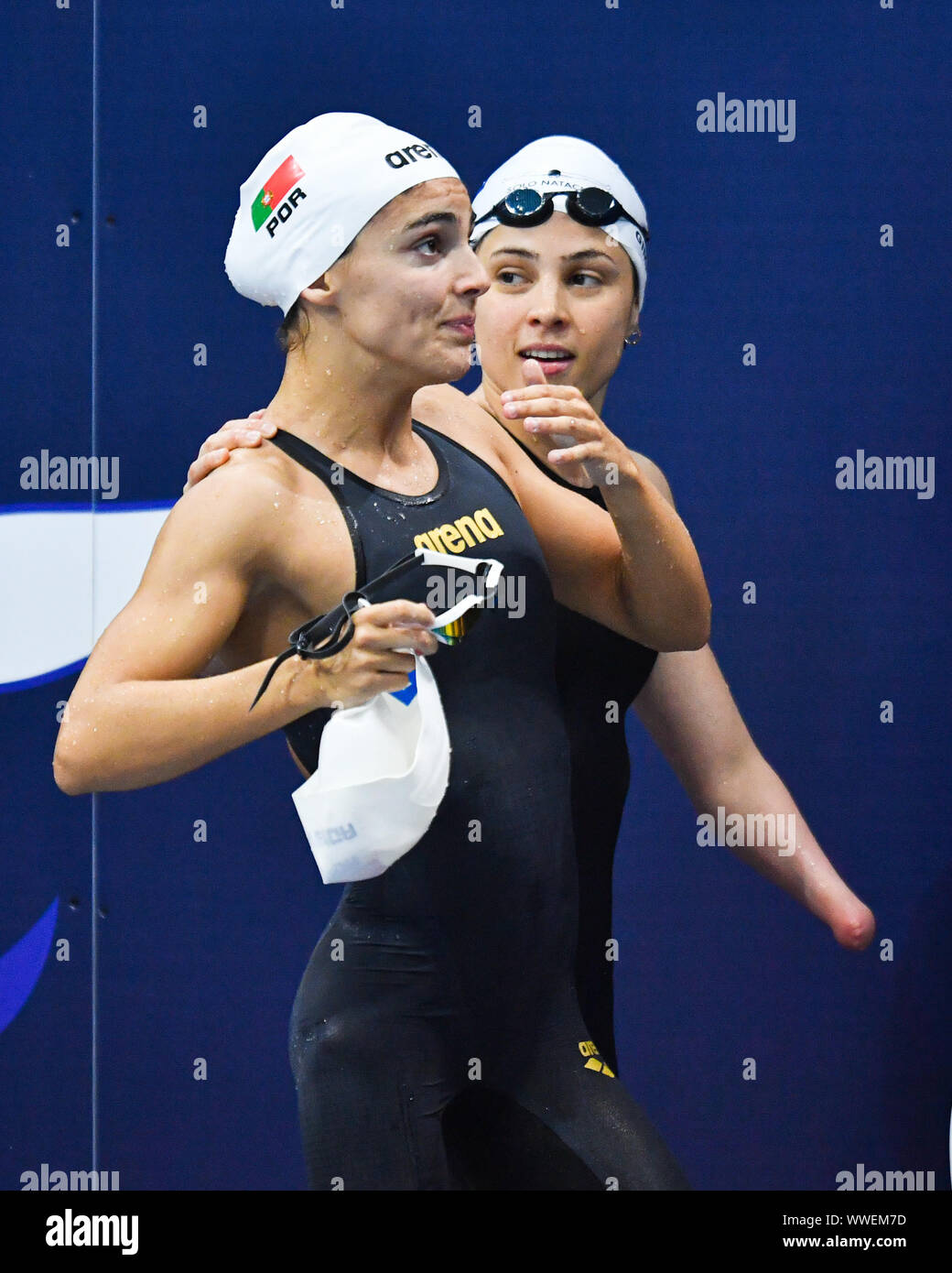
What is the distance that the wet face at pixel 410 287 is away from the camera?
224 centimetres

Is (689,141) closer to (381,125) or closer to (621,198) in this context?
(621,198)

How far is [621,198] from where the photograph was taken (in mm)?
2762

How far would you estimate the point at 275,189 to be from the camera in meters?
2.28

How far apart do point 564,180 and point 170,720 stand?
4.07 feet

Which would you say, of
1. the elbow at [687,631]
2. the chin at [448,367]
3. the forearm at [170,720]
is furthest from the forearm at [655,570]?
the forearm at [170,720]

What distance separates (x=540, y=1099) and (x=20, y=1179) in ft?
4.38

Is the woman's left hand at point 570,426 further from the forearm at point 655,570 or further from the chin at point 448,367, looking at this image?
the chin at point 448,367

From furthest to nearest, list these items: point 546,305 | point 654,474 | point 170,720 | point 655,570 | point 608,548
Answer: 1. point 654,474
2. point 546,305
3. point 608,548
4. point 655,570
5. point 170,720

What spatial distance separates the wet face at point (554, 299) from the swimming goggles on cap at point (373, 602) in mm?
634

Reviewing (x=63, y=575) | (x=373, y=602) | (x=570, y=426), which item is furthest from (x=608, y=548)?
(x=63, y=575)

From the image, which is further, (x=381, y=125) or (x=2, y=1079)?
(x=2, y=1079)

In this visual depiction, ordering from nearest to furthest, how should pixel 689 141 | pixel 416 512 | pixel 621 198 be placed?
pixel 416 512, pixel 621 198, pixel 689 141

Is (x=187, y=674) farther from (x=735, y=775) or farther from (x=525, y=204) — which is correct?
(x=735, y=775)
